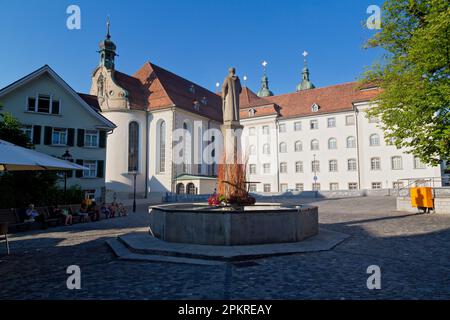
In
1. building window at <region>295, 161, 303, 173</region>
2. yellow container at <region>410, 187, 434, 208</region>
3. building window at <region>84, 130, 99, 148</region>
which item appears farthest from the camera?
building window at <region>295, 161, 303, 173</region>

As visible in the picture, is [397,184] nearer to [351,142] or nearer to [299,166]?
A: [351,142]

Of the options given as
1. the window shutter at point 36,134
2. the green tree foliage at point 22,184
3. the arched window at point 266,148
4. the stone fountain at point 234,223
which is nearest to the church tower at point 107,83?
the window shutter at point 36,134

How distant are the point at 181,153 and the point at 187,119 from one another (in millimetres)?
5148

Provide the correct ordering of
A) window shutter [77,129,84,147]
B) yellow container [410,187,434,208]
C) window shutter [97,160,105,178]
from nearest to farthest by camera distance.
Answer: yellow container [410,187,434,208] < window shutter [77,129,84,147] < window shutter [97,160,105,178]

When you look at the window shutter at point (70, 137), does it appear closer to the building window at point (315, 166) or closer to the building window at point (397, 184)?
the building window at point (315, 166)

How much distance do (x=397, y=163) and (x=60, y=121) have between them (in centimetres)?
3715

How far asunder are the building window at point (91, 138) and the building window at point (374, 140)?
32501 millimetres

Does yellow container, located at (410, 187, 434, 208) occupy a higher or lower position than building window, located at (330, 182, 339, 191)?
lower

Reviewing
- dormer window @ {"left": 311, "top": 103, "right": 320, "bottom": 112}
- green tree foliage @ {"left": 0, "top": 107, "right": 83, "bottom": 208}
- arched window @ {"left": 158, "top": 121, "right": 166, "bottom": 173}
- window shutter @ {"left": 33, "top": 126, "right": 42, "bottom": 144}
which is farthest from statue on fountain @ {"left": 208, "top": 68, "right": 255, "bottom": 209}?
dormer window @ {"left": 311, "top": 103, "right": 320, "bottom": 112}

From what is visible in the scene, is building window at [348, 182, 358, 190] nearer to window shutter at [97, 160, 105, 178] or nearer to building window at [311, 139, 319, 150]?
building window at [311, 139, 319, 150]

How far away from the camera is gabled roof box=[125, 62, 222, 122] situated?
4250 cm

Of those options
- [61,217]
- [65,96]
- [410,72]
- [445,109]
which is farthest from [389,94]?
[65,96]
